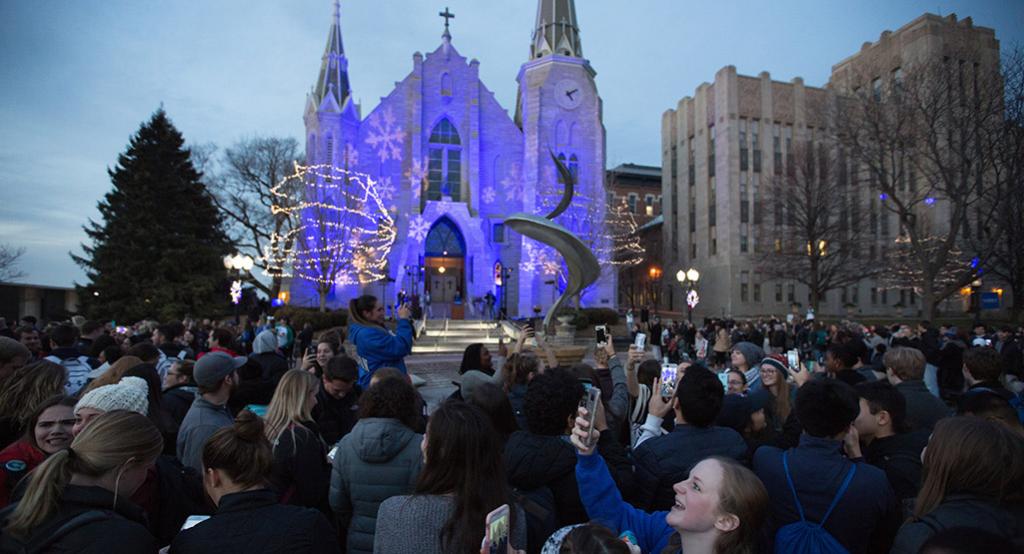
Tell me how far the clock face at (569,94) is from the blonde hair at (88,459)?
3755 centimetres

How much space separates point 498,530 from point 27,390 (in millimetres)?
3678

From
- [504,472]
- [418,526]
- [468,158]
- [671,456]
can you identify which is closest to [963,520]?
[671,456]

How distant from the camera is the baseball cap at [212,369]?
13.1 ft

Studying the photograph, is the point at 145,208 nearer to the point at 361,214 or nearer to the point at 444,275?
the point at 361,214

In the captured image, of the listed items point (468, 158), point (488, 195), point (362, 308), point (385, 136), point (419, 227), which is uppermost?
point (385, 136)

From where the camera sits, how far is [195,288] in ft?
94.2

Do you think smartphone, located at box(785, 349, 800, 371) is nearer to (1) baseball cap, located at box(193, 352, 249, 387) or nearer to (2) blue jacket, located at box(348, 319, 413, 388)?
(2) blue jacket, located at box(348, 319, 413, 388)

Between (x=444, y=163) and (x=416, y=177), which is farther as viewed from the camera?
(x=444, y=163)

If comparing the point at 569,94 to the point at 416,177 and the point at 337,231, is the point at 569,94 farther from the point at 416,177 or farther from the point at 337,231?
the point at 337,231

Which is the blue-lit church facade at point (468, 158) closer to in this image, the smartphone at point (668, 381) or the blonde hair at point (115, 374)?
the blonde hair at point (115, 374)

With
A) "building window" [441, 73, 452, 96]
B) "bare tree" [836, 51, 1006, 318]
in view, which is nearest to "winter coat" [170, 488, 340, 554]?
"bare tree" [836, 51, 1006, 318]

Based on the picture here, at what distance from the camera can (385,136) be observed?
120 feet

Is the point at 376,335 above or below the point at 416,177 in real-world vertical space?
below

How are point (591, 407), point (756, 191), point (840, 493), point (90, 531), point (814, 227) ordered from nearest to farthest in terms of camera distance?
point (90, 531) → point (591, 407) → point (840, 493) → point (814, 227) → point (756, 191)
